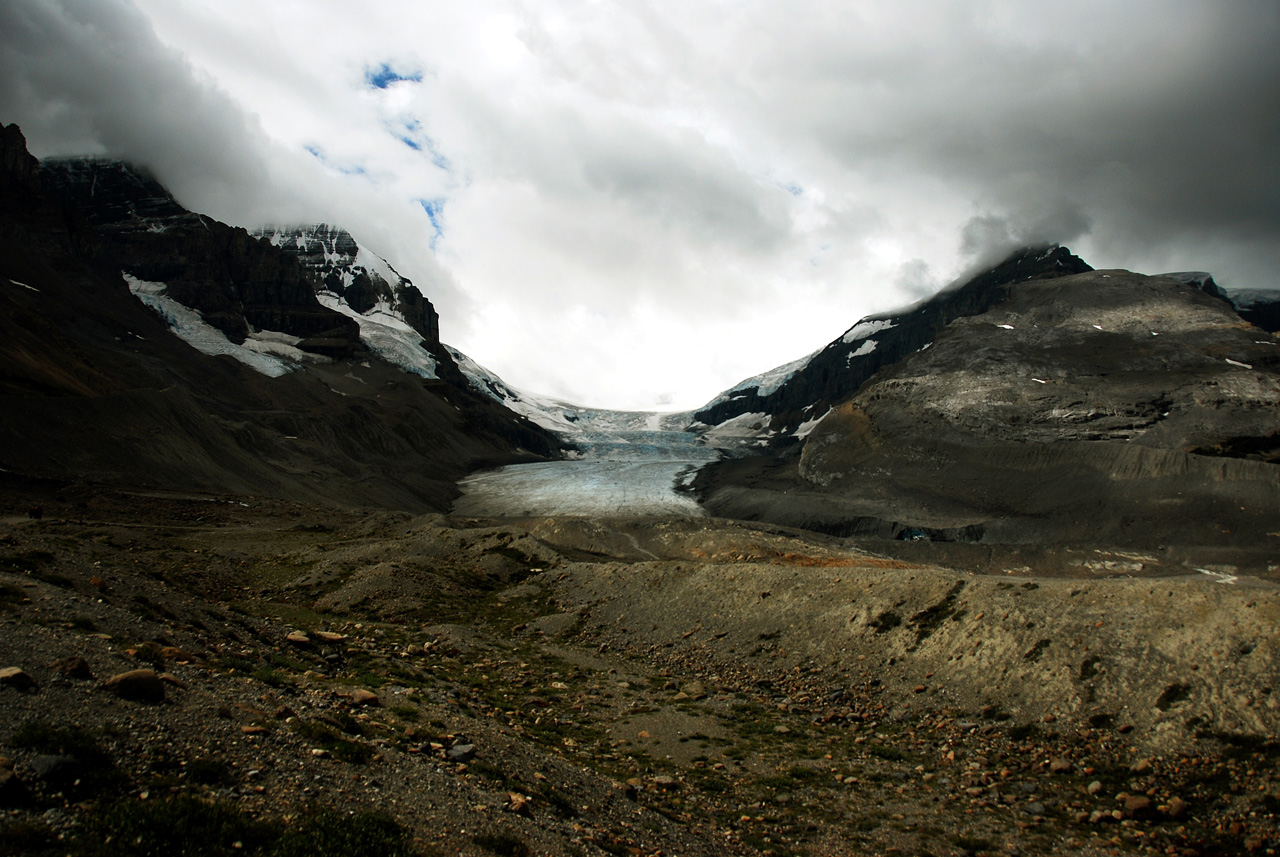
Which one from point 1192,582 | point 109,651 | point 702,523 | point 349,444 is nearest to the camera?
point 109,651

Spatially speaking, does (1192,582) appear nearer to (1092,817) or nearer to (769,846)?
(1092,817)

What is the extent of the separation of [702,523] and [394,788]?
7925 centimetres

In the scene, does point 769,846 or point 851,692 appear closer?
point 769,846

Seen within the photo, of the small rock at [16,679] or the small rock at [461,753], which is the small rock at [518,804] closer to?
the small rock at [461,753]

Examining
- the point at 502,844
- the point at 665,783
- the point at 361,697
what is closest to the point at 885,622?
the point at 665,783

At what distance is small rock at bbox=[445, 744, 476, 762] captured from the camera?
13.7 metres

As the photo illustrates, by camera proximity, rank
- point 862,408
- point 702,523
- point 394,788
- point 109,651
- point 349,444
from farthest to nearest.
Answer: point 862,408, point 349,444, point 702,523, point 109,651, point 394,788

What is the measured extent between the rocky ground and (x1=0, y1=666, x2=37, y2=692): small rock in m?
0.03

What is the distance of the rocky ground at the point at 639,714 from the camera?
31.6ft

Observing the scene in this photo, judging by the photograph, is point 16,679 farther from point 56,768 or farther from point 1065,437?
point 1065,437

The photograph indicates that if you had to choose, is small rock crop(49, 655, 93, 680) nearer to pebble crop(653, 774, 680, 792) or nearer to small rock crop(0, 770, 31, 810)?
small rock crop(0, 770, 31, 810)

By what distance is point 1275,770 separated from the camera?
17.0 m

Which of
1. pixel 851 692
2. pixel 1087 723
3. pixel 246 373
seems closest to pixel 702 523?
pixel 851 692

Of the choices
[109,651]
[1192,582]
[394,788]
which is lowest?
[394,788]
